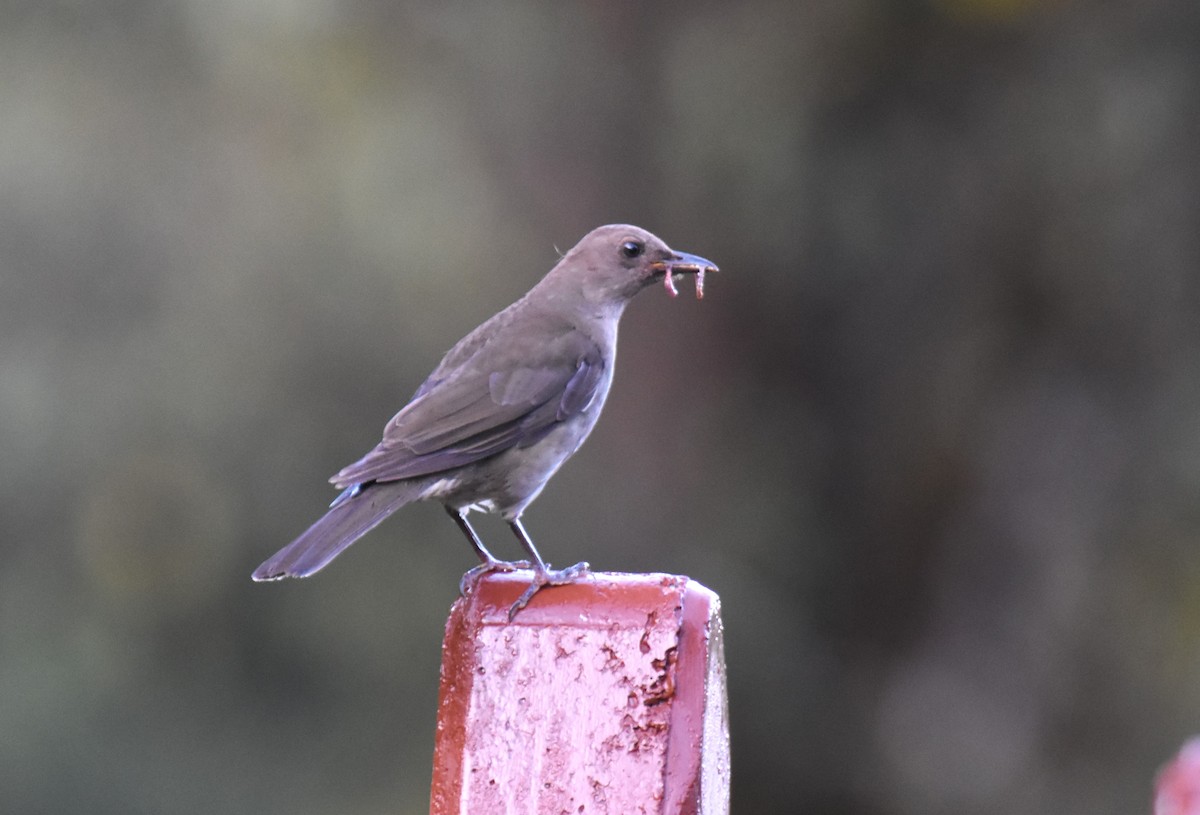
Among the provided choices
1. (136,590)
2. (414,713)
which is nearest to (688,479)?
(414,713)

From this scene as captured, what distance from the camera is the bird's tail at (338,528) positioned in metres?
3.35

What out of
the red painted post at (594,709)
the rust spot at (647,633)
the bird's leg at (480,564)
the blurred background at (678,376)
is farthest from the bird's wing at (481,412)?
the blurred background at (678,376)

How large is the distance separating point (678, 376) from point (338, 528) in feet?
18.2

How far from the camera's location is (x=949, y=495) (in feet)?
28.2

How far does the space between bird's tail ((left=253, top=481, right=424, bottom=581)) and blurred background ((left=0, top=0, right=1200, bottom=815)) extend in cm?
452

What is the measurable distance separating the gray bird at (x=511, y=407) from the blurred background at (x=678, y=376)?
3355 millimetres

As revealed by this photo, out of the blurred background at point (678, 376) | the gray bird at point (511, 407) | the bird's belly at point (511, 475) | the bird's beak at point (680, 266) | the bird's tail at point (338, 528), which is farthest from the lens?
the blurred background at point (678, 376)

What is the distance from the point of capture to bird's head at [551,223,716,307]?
503cm

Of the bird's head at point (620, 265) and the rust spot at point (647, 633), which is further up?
the bird's head at point (620, 265)

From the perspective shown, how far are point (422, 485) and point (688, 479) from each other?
4878 millimetres

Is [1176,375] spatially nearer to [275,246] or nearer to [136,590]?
[275,246]

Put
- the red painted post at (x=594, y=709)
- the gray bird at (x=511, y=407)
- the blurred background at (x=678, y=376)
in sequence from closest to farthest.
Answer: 1. the red painted post at (x=594, y=709)
2. the gray bird at (x=511, y=407)
3. the blurred background at (x=678, y=376)

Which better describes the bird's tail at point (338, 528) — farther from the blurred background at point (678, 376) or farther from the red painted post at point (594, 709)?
the blurred background at point (678, 376)

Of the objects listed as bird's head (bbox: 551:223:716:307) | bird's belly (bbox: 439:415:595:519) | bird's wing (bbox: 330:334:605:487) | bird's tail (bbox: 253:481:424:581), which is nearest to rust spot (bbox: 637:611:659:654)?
bird's tail (bbox: 253:481:424:581)
